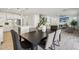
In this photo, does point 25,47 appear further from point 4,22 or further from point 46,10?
point 46,10

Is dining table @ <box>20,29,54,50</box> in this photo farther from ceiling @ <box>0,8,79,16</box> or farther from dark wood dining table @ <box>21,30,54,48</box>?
ceiling @ <box>0,8,79,16</box>

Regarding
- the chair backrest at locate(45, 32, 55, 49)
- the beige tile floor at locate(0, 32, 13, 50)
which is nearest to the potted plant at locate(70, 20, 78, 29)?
the chair backrest at locate(45, 32, 55, 49)

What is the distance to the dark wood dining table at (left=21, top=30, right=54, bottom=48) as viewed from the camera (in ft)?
6.45

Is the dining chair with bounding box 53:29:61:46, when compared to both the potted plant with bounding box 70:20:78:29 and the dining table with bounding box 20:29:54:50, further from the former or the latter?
the potted plant with bounding box 70:20:78:29

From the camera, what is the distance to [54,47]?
201 centimetres

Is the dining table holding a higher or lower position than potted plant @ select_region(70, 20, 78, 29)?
lower

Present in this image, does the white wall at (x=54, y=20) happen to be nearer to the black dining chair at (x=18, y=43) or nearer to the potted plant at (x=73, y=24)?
the potted plant at (x=73, y=24)

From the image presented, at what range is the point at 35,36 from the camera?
1.99 meters

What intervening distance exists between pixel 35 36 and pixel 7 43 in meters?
0.44

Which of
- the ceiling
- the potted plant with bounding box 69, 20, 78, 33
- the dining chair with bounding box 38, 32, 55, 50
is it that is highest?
the ceiling

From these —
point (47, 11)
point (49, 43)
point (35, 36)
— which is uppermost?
point (47, 11)

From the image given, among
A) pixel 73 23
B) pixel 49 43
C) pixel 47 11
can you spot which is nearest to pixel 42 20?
pixel 47 11

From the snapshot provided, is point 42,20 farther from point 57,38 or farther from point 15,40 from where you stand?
point 15,40
